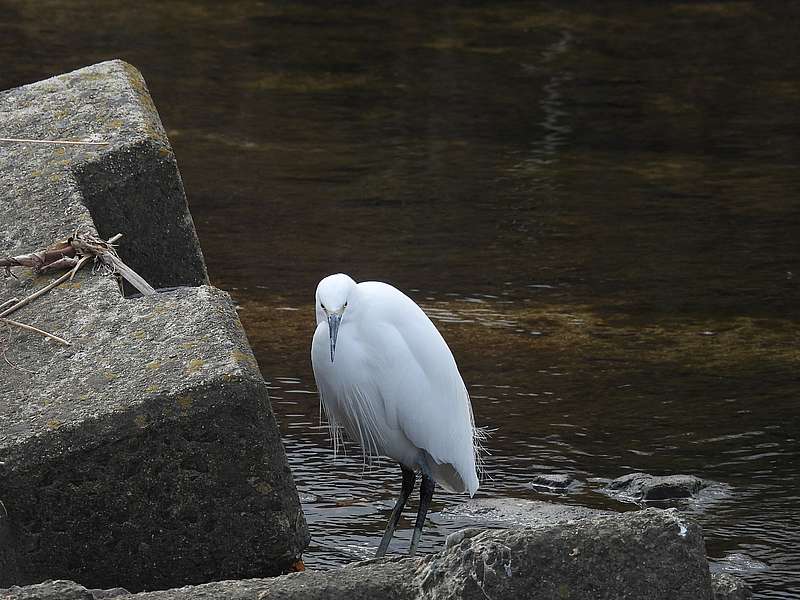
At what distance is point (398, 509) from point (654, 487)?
0.81 m

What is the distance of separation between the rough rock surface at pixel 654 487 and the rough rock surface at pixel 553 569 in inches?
65.0

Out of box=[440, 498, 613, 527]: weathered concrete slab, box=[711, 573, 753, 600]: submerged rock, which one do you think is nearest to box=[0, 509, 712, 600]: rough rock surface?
box=[711, 573, 753, 600]: submerged rock

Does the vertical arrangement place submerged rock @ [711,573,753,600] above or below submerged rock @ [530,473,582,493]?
above

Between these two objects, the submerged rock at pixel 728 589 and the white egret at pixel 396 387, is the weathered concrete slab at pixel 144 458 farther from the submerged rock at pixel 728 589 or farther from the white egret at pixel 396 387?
the submerged rock at pixel 728 589

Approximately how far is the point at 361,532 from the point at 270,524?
101 centimetres

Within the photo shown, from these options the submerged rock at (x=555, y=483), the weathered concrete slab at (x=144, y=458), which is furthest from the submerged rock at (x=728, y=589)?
the submerged rock at (x=555, y=483)

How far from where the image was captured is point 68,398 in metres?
3.06

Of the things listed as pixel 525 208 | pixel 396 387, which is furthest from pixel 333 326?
pixel 525 208

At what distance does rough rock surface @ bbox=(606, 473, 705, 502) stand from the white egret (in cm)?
59

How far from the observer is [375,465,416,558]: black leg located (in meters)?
3.77

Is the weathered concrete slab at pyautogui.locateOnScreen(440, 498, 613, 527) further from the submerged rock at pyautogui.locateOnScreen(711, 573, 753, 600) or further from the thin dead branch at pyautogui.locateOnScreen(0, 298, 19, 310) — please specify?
the thin dead branch at pyautogui.locateOnScreen(0, 298, 19, 310)

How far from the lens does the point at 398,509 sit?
3883 millimetres

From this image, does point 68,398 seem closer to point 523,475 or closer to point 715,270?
point 523,475

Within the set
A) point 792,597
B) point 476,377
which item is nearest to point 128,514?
point 792,597
